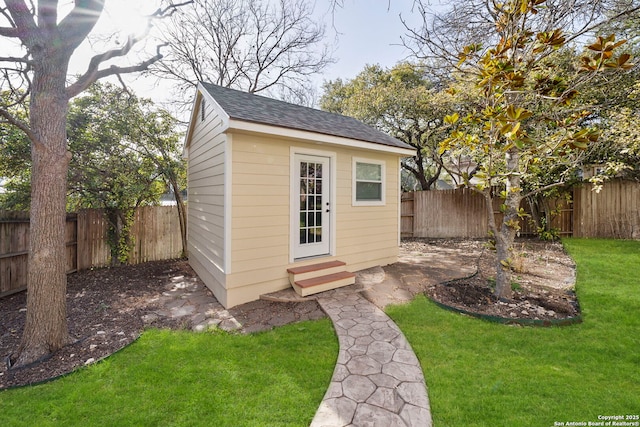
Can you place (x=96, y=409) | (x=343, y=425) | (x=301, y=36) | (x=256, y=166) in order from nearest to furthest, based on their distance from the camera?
(x=343, y=425) < (x=96, y=409) < (x=256, y=166) < (x=301, y=36)

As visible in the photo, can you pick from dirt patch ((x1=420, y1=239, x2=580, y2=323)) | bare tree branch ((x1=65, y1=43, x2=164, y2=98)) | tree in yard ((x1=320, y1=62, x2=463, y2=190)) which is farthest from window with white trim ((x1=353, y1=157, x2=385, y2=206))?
tree in yard ((x1=320, y1=62, x2=463, y2=190))

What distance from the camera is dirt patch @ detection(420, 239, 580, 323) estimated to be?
153 inches

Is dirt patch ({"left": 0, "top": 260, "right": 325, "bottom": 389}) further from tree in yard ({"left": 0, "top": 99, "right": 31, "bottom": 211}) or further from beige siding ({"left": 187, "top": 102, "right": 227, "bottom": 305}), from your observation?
tree in yard ({"left": 0, "top": 99, "right": 31, "bottom": 211})

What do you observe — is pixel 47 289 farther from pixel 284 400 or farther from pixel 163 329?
pixel 284 400

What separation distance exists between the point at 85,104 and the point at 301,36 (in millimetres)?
9843

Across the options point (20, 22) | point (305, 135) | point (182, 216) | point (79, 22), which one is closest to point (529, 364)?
point (305, 135)

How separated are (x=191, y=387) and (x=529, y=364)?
125 inches

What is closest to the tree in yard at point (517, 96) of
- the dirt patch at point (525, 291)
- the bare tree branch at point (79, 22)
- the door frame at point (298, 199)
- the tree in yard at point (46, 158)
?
the dirt patch at point (525, 291)

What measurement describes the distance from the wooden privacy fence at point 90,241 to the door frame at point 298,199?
487 cm

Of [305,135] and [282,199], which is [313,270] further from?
[305,135]

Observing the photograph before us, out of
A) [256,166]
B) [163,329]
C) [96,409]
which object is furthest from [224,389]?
[256,166]

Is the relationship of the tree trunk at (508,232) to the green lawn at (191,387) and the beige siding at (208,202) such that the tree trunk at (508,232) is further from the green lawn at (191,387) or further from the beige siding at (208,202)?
the beige siding at (208,202)

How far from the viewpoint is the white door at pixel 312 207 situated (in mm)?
5125

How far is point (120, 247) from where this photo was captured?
7125 mm
